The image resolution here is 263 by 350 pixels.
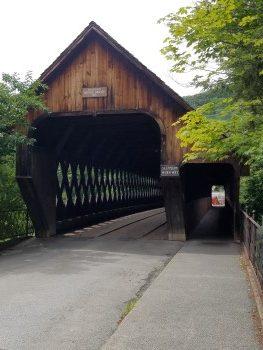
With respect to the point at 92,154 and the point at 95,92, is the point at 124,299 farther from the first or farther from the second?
the point at 92,154

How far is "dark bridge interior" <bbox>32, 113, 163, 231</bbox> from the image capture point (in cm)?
1756

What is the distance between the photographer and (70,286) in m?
8.63

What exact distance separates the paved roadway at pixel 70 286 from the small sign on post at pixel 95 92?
18.8ft

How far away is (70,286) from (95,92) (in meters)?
8.93

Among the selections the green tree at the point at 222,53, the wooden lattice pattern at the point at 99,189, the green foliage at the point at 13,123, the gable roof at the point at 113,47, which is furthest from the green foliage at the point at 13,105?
the green tree at the point at 222,53

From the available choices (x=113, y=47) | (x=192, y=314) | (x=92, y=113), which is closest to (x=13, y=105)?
(x=92, y=113)

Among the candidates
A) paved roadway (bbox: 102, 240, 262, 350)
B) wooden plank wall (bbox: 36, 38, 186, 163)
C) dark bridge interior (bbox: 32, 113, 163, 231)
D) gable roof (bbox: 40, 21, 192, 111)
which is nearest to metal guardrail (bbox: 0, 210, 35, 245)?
dark bridge interior (bbox: 32, 113, 163, 231)

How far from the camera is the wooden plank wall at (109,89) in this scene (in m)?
15.1

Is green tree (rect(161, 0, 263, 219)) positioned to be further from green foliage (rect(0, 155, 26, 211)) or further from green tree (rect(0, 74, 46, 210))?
green foliage (rect(0, 155, 26, 211))

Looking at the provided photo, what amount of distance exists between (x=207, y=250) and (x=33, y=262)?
5.85m

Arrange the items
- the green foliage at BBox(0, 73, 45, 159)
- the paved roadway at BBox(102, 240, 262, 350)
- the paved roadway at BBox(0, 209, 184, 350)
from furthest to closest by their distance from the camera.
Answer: the green foliage at BBox(0, 73, 45, 159), the paved roadway at BBox(0, 209, 184, 350), the paved roadway at BBox(102, 240, 262, 350)

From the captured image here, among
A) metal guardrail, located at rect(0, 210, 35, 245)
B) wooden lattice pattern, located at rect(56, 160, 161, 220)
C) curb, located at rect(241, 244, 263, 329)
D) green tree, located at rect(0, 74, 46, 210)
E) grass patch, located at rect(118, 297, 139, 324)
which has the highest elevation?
green tree, located at rect(0, 74, 46, 210)

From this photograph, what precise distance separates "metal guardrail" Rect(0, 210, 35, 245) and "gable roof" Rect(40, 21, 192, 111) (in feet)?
18.3

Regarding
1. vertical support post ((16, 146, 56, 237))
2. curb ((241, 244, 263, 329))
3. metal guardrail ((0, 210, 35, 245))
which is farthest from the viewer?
vertical support post ((16, 146, 56, 237))
